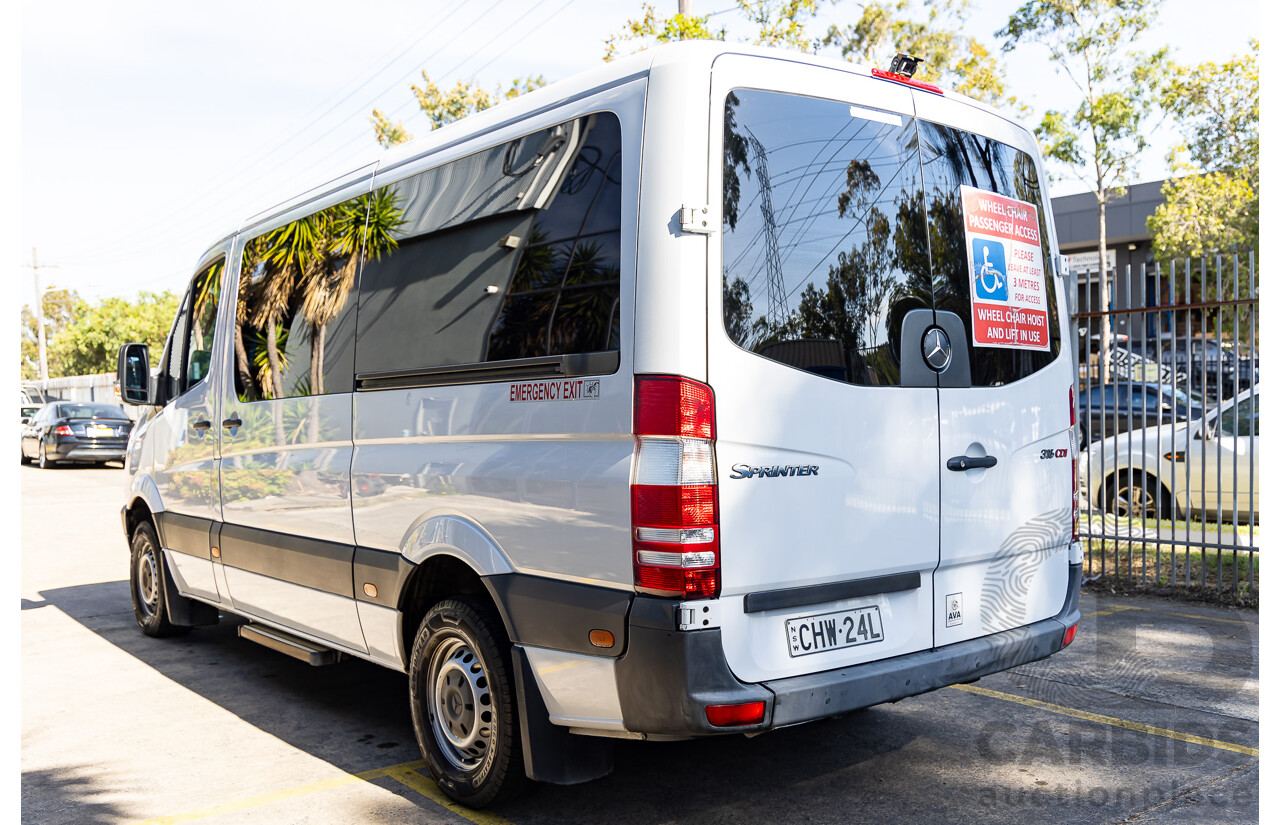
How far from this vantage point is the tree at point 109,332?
202ft

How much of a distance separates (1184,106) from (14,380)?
22.9 m

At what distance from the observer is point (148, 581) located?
7.07 m

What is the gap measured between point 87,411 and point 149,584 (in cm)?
1958

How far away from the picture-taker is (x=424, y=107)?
24.6m

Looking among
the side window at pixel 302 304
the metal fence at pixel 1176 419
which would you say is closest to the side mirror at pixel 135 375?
the side window at pixel 302 304

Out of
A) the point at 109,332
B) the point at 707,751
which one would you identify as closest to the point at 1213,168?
the point at 707,751

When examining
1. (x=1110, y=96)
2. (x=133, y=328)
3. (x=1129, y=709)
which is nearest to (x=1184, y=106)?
(x=1110, y=96)

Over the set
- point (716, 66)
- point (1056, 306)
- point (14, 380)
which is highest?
point (716, 66)

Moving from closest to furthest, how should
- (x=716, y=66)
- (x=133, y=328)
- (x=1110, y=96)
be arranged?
(x=716, y=66) < (x=1110, y=96) < (x=133, y=328)

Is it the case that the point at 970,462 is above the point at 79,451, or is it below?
above

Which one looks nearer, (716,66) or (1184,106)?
(716,66)

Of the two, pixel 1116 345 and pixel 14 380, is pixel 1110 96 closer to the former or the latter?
pixel 1116 345

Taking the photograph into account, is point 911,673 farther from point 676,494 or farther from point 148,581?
point 148,581

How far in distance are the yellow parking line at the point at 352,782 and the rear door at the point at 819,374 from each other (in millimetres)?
1401
